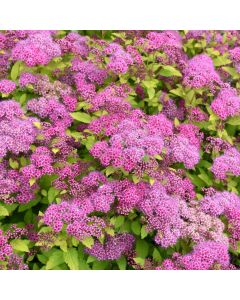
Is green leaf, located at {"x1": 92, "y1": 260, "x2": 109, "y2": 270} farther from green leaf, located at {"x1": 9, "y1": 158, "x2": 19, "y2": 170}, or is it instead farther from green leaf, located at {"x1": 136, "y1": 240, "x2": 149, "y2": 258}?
green leaf, located at {"x1": 9, "y1": 158, "x2": 19, "y2": 170}

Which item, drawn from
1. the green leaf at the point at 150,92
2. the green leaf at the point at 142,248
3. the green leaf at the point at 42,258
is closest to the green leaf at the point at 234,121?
the green leaf at the point at 150,92

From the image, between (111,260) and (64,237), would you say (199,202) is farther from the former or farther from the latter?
(64,237)

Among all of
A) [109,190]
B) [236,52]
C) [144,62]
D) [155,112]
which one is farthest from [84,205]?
[236,52]

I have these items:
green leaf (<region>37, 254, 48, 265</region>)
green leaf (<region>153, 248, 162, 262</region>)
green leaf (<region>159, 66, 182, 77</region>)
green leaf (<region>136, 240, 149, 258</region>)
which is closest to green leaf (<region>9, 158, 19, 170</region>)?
green leaf (<region>37, 254, 48, 265</region>)

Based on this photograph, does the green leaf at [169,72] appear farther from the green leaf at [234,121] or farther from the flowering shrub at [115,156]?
the green leaf at [234,121]

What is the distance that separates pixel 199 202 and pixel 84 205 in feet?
3.78

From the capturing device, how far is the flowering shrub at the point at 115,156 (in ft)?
12.7

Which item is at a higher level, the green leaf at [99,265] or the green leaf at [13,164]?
the green leaf at [13,164]

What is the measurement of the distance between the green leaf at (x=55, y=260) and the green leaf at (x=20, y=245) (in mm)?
223

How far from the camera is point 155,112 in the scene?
5.16 m

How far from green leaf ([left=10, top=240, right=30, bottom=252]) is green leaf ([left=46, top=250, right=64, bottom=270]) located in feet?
0.73

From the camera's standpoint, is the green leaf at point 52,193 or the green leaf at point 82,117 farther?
the green leaf at point 82,117

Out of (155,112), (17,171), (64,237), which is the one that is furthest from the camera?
(155,112)

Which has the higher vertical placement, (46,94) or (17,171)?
(46,94)
